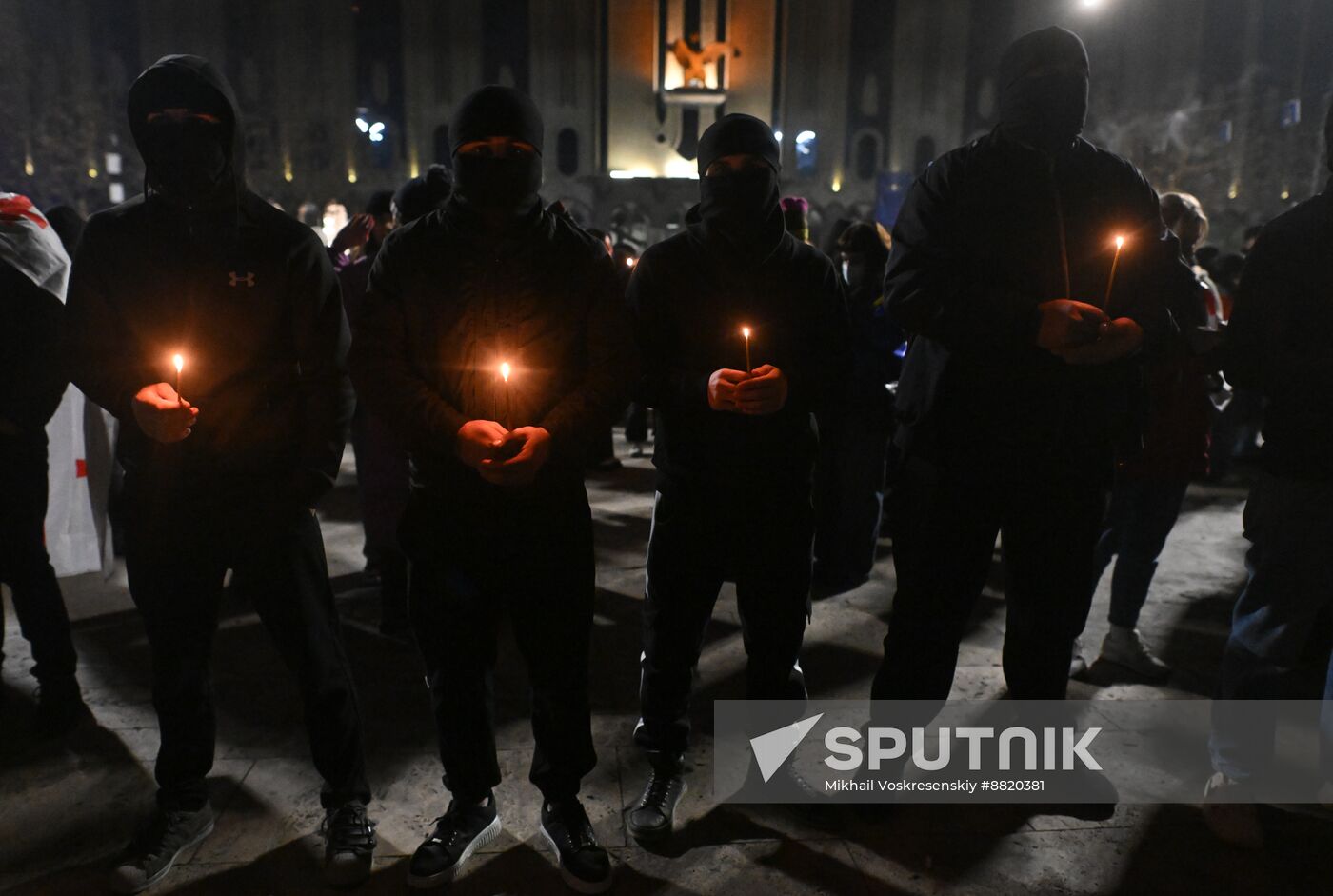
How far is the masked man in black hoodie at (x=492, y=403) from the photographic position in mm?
2326

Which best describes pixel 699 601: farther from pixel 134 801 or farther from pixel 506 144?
A: pixel 134 801

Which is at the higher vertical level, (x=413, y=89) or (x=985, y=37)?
(x=985, y=37)

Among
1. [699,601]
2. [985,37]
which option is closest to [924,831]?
[699,601]

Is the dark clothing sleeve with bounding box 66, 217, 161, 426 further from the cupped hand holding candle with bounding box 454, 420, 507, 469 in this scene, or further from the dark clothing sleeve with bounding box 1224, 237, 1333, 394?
the dark clothing sleeve with bounding box 1224, 237, 1333, 394

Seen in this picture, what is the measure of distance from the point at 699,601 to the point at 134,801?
7.02 feet

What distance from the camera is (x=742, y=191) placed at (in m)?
2.66

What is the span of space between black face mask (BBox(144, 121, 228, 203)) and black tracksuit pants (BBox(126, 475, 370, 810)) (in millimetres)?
852

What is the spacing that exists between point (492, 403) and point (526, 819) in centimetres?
149

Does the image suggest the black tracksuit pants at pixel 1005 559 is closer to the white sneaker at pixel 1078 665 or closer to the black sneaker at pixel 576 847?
the black sneaker at pixel 576 847

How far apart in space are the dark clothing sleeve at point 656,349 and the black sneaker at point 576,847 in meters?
1.32

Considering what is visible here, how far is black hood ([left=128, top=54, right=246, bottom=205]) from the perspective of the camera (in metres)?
2.33

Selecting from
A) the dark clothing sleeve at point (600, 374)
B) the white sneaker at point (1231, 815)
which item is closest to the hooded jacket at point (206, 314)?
the dark clothing sleeve at point (600, 374)

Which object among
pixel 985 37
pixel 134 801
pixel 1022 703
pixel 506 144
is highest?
pixel 985 37

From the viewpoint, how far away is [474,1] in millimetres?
33312
